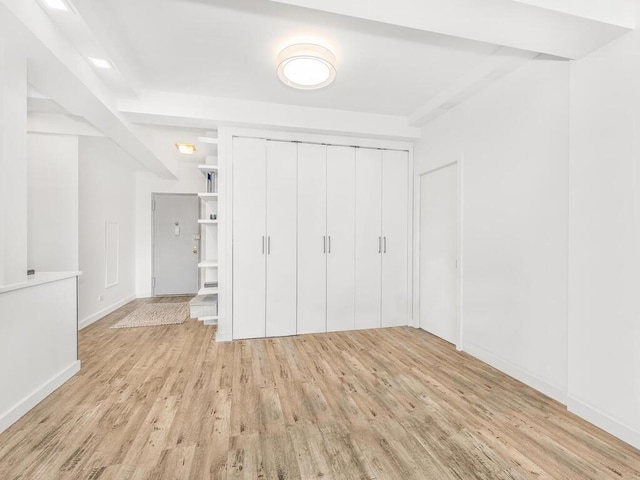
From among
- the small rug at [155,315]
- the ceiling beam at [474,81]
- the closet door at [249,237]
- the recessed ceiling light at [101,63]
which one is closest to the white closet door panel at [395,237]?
the ceiling beam at [474,81]

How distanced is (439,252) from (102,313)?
4.98 meters

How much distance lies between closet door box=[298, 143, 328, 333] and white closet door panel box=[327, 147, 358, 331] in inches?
3.1

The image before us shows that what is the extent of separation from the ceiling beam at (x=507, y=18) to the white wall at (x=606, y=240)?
0.21 meters

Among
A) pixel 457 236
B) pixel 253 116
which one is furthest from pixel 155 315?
pixel 457 236

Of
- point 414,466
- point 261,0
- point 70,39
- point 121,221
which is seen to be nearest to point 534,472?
point 414,466

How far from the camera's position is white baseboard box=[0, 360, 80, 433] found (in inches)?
78.1

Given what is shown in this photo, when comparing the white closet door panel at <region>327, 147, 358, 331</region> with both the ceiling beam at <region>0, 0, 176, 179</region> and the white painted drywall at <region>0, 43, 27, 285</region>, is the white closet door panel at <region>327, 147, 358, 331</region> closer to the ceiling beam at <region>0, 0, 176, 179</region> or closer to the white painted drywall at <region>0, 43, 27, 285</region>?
the ceiling beam at <region>0, 0, 176, 179</region>

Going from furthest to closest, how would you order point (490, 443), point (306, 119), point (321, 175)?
point (321, 175), point (306, 119), point (490, 443)

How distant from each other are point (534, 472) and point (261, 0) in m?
3.12

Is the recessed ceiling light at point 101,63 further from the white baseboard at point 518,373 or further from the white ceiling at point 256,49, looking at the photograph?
the white baseboard at point 518,373

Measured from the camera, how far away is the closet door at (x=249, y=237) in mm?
3732

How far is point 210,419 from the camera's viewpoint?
2.10 m

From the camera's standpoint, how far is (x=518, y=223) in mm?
2723

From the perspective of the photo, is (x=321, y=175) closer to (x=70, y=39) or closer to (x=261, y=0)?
(x=261, y=0)
